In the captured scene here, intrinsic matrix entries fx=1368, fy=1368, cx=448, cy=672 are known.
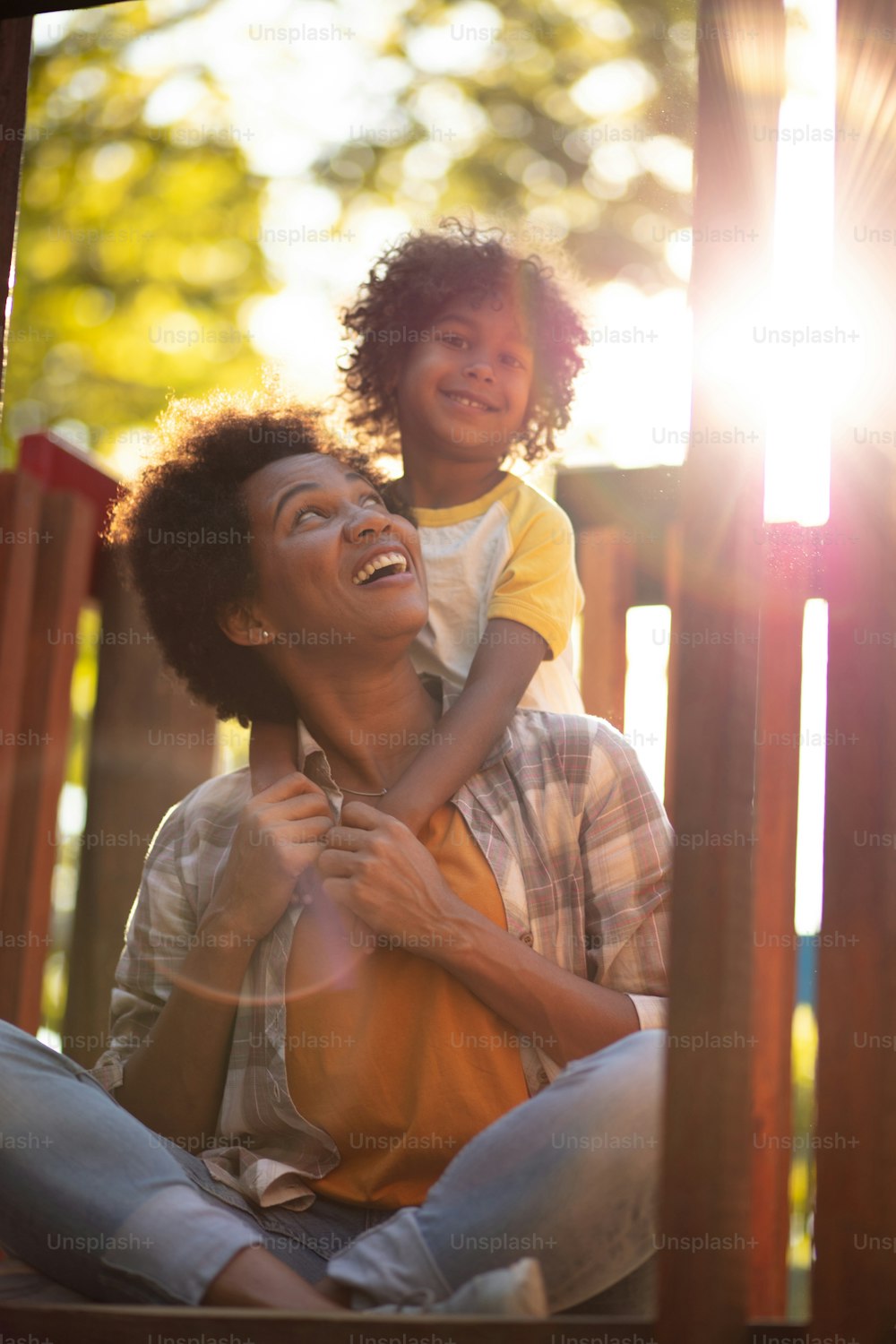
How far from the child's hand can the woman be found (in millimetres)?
43

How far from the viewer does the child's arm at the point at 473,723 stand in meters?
2.37

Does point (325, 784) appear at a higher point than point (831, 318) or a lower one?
lower

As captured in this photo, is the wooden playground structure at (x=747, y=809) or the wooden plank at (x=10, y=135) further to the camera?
the wooden plank at (x=10, y=135)

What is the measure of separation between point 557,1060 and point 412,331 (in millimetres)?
1694

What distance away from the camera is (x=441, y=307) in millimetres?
3092

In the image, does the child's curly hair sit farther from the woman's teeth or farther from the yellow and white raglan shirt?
the woman's teeth

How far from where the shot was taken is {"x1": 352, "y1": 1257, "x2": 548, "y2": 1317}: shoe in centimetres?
155

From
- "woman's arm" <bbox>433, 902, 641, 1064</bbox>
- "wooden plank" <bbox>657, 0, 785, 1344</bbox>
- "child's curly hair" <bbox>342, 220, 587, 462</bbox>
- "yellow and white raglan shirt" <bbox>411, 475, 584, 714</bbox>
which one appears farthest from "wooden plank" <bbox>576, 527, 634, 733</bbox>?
"wooden plank" <bbox>657, 0, 785, 1344</bbox>

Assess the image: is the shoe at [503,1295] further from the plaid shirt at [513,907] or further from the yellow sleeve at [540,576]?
the yellow sleeve at [540,576]

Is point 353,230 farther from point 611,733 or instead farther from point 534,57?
point 611,733

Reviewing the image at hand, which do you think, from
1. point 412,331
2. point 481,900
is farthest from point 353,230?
point 481,900

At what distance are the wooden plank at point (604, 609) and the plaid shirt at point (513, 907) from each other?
1.10 m

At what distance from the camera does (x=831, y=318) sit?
192 centimetres

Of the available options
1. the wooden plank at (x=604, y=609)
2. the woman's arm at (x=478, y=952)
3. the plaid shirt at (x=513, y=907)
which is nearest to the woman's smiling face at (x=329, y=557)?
the plaid shirt at (x=513, y=907)
